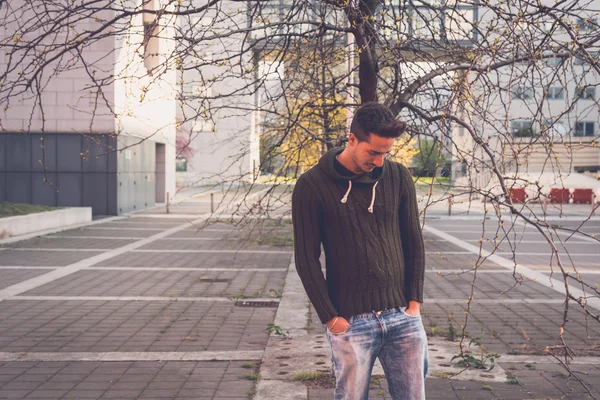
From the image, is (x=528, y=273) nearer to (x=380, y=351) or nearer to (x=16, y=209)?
(x=380, y=351)

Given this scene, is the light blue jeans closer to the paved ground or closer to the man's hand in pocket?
the man's hand in pocket

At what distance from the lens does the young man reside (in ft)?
10.7

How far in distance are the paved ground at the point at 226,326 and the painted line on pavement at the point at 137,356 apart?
2 cm

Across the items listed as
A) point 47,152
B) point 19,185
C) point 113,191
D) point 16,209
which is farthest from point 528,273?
point 19,185

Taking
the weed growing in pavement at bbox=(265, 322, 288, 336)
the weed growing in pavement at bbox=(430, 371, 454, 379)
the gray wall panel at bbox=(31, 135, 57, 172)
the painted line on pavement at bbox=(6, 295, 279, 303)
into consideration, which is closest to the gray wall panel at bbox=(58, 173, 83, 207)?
the gray wall panel at bbox=(31, 135, 57, 172)

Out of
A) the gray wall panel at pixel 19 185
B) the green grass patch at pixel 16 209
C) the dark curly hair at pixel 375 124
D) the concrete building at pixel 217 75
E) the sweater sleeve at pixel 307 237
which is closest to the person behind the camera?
the dark curly hair at pixel 375 124

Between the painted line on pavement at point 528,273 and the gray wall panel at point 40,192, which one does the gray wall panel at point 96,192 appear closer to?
the gray wall panel at point 40,192

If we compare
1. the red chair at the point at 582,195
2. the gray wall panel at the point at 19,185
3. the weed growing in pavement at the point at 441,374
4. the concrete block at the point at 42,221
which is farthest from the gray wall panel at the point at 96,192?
the red chair at the point at 582,195

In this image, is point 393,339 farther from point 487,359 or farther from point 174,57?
point 487,359

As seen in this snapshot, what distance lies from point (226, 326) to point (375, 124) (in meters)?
5.33

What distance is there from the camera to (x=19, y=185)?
26.5 m

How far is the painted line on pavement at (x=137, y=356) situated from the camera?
21.6 ft

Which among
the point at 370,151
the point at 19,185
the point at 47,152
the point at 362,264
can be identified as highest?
the point at 47,152

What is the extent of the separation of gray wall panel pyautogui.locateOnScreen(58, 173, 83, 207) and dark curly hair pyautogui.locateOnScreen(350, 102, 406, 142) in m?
24.9
